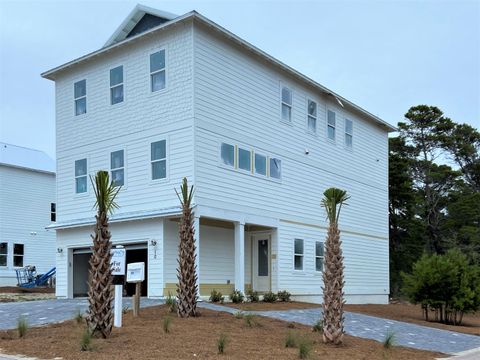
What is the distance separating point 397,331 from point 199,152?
26.5ft

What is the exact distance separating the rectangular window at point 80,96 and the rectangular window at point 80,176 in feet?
6.45

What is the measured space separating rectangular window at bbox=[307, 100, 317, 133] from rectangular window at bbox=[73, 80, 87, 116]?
9.21 m

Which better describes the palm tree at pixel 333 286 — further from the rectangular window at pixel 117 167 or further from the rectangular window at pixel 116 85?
the rectangular window at pixel 116 85

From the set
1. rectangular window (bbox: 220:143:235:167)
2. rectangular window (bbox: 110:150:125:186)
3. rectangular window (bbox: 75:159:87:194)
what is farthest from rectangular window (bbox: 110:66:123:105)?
rectangular window (bbox: 220:143:235:167)

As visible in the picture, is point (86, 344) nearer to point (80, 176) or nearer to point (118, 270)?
point (118, 270)

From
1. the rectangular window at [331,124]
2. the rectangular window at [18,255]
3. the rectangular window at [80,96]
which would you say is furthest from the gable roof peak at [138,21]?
the rectangular window at [18,255]

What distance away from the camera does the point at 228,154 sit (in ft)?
66.9

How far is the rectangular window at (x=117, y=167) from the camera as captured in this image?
21031 mm

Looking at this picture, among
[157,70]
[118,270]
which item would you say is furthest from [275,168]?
[118,270]

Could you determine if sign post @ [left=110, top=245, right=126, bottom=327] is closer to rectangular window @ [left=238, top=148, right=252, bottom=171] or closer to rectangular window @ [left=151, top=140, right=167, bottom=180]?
rectangular window @ [left=151, top=140, right=167, bottom=180]

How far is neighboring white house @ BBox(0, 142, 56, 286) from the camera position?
35906 mm

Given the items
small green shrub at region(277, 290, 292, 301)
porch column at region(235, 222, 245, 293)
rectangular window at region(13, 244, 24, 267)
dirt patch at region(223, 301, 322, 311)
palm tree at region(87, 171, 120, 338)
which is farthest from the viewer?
rectangular window at region(13, 244, 24, 267)

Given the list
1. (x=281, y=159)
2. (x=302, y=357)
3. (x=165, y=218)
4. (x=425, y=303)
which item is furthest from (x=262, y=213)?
(x=302, y=357)

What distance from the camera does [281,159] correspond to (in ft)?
76.0
